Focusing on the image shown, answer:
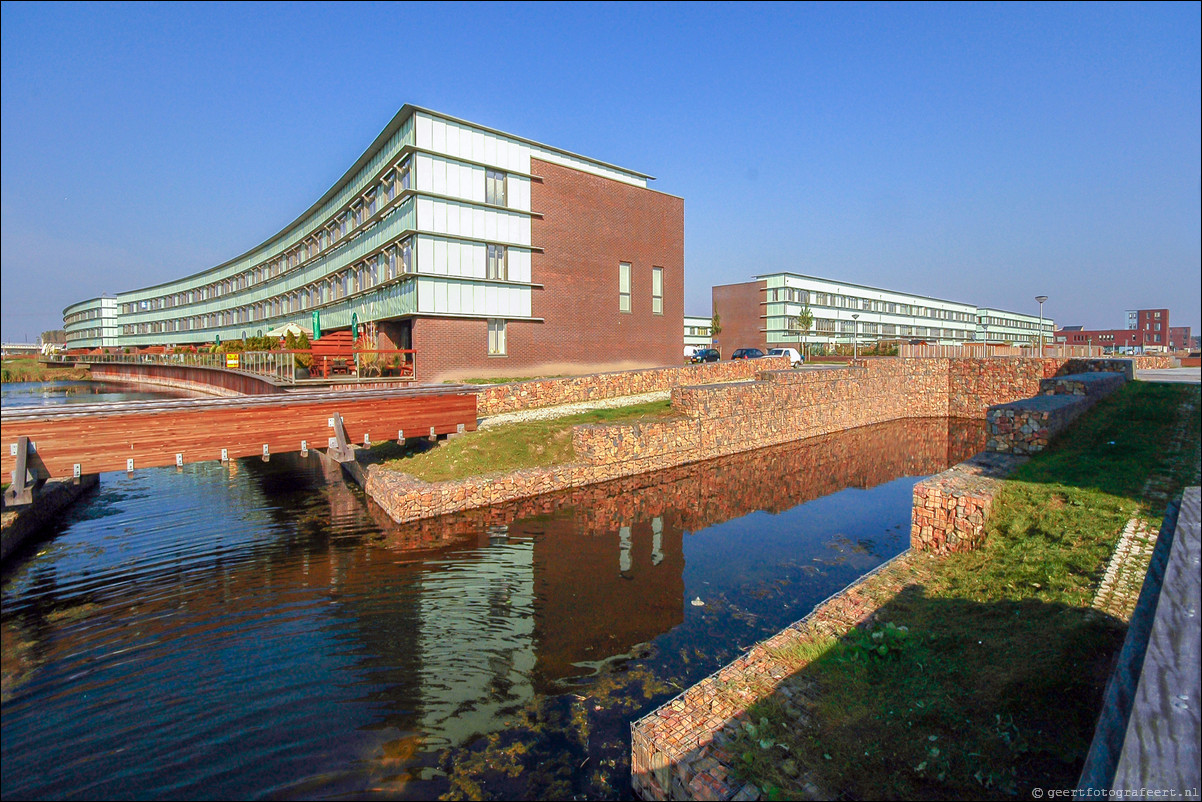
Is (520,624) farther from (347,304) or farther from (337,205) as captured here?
(337,205)

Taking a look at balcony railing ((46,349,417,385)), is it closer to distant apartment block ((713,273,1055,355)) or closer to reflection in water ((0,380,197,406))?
reflection in water ((0,380,197,406))

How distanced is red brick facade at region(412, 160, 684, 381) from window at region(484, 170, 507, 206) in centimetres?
205

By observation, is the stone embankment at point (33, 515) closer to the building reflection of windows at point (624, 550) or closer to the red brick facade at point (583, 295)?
the building reflection of windows at point (624, 550)

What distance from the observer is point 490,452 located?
1720 cm

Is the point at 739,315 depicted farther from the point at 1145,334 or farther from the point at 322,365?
the point at 1145,334

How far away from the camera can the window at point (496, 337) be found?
30.0m

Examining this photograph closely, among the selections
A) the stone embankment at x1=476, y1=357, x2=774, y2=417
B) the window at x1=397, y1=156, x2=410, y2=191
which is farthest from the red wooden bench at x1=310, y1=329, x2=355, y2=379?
the window at x1=397, y1=156, x2=410, y2=191

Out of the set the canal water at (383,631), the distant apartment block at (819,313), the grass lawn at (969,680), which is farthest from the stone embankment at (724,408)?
the distant apartment block at (819,313)

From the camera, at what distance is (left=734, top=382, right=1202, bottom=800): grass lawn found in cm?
426

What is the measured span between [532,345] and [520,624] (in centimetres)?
2355

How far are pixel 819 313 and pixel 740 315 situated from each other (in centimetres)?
1009

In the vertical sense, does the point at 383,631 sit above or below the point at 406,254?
below

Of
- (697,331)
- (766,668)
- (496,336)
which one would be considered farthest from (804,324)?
(766,668)

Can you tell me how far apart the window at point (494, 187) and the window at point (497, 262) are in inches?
90.2
